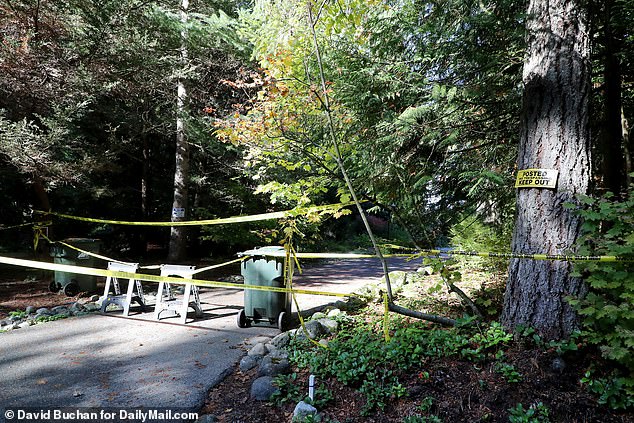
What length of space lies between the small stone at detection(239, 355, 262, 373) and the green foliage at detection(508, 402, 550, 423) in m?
2.38

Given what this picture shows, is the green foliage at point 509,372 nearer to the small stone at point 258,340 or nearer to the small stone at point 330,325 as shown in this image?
the small stone at point 330,325

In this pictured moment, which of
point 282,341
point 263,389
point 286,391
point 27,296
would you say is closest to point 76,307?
point 27,296

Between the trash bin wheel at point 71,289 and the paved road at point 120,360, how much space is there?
6.09ft

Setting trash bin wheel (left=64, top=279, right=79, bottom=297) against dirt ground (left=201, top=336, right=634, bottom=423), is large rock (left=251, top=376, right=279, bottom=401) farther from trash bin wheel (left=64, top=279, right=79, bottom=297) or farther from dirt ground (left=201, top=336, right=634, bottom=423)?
trash bin wheel (left=64, top=279, right=79, bottom=297)

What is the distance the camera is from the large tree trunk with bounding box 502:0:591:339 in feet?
10.3

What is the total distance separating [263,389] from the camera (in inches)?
124

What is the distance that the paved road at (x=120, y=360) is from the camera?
3.19m

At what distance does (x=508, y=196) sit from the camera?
4.75 meters

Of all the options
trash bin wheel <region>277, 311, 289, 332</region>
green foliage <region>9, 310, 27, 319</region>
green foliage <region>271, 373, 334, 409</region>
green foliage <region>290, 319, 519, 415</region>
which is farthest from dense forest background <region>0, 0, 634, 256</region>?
green foliage <region>9, 310, 27, 319</region>

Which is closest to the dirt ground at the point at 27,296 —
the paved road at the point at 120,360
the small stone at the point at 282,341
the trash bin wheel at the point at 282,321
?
the paved road at the point at 120,360

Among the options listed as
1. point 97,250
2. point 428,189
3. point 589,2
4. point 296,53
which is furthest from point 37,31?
point 589,2

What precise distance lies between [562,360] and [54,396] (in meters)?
4.34

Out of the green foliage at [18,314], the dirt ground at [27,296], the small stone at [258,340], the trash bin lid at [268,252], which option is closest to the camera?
the small stone at [258,340]

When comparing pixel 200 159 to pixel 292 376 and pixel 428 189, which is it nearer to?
pixel 428 189
